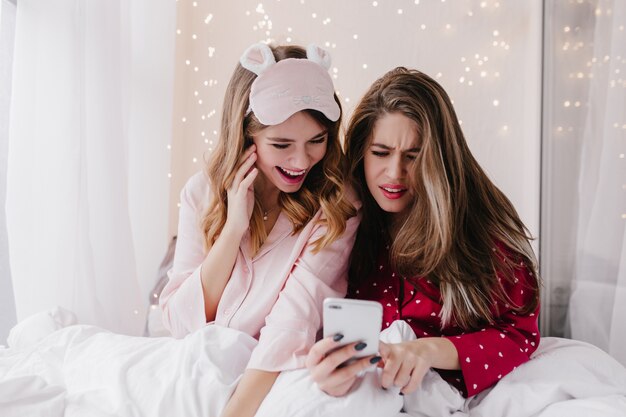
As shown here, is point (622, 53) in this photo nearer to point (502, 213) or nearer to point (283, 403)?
point (502, 213)

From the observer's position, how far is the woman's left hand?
3.31 feet

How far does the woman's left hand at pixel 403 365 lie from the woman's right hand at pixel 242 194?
51 cm

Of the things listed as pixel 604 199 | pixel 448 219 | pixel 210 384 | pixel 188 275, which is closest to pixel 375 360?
pixel 210 384

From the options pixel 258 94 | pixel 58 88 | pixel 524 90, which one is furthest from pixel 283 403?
pixel 524 90

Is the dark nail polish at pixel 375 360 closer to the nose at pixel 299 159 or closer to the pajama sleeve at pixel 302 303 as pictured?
the pajama sleeve at pixel 302 303

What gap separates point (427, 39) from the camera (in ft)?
7.72

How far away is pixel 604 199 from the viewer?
1503 millimetres

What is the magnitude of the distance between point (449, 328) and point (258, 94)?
709mm

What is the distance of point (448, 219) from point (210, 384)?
24.8 inches

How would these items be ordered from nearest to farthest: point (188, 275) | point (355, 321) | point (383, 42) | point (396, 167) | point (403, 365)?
point (355, 321) → point (403, 365) → point (396, 167) → point (188, 275) → point (383, 42)

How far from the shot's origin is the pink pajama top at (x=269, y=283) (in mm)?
1261

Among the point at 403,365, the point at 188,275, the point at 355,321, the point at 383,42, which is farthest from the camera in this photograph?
the point at 383,42

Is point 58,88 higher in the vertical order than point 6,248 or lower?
higher

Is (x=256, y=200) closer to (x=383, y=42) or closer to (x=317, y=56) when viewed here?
(x=317, y=56)
